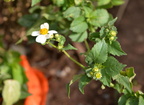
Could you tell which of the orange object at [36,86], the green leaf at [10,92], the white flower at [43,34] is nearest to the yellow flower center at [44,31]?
the white flower at [43,34]

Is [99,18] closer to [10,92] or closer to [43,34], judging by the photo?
[43,34]

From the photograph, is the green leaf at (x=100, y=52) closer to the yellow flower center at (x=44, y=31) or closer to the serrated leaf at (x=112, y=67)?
the serrated leaf at (x=112, y=67)

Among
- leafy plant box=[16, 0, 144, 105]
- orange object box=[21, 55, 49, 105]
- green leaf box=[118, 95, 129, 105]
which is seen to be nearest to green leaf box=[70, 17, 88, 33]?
leafy plant box=[16, 0, 144, 105]

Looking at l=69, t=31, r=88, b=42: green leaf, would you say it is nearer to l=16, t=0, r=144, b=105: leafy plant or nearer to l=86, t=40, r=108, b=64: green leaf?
l=16, t=0, r=144, b=105: leafy plant

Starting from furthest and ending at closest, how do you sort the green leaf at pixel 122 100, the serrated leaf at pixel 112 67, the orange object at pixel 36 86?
the orange object at pixel 36 86 → the green leaf at pixel 122 100 → the serrated leaf at pixel 112 67

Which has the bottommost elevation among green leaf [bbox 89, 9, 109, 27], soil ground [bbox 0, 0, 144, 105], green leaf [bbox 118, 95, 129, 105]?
soil ground [bbox 0, 0, 144, 105]
